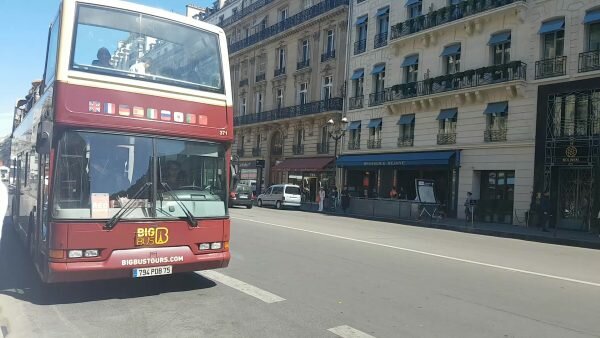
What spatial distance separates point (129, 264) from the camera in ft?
20.1

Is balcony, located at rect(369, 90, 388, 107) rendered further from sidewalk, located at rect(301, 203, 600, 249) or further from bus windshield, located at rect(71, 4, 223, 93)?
bus windshield, located at rect(71, 4, 223, 93)

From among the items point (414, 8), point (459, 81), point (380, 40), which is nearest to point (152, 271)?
point (459, 81)

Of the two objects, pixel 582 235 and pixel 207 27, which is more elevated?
pixel 207 27

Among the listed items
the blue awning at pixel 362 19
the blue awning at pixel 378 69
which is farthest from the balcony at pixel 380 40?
the blue awning at pixel 362 19

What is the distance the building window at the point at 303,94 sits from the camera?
39781 millimetres

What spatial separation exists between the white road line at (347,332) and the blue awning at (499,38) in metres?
23.3

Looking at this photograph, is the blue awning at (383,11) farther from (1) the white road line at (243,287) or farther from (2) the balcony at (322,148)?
(1) the white road line at (243,287)

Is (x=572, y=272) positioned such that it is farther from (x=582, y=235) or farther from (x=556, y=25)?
(x=556, y=25)

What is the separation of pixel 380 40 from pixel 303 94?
9.12 m

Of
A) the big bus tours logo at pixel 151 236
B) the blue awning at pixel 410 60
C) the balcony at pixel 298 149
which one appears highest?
the blue awning at pixel 410 60

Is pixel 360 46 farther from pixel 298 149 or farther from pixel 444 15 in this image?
pixel 298 149

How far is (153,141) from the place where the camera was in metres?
6.58

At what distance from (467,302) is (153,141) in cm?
472

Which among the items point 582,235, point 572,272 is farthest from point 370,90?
point 572,272
